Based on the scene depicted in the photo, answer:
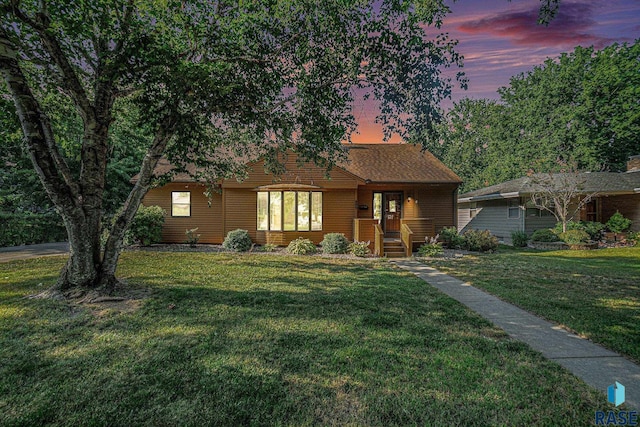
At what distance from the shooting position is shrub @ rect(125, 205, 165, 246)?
39.5 feet

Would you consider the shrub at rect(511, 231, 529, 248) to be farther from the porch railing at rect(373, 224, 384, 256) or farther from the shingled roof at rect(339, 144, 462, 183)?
the porch railing at rect(373, 224, 384, 256)

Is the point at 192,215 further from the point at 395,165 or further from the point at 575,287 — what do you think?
the point at 575,287

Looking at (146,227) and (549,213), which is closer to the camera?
(146,227)

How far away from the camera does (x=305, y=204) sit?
1355 cm

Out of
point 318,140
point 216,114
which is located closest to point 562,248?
point 318,140

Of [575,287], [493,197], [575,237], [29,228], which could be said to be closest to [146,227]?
[29,228]

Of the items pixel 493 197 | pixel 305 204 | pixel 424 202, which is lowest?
pixel 305 204

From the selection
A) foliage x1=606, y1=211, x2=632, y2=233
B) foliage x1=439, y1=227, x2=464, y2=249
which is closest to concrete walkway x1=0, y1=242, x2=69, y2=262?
foliage x1=439, y1=227, x2=464, y2=249

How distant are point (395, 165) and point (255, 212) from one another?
8.14 meters

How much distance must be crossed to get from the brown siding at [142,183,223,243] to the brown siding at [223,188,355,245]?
2.81ft

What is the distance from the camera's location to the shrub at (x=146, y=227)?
12.1 m

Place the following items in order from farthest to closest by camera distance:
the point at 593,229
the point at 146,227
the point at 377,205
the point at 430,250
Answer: the point at 377,205
the point at 593,229
the point at 146,227
the point at 430,250

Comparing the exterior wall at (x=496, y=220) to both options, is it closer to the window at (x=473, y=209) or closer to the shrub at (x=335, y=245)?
the window at (x=473, y=209)

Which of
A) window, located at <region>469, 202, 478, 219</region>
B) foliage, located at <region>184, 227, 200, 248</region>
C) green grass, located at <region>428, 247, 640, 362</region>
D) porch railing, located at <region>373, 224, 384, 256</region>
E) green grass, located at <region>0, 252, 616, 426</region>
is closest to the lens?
green grass, located at <region>0, 252, 616, 426</region>
